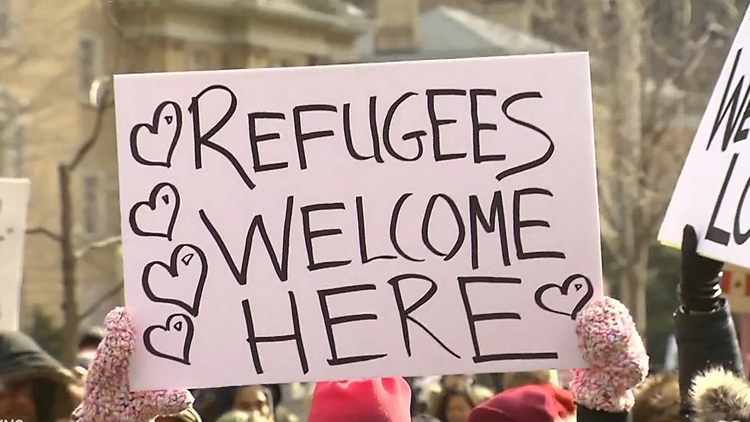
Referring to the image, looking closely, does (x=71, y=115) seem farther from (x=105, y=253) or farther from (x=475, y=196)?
(x=475, y=196)

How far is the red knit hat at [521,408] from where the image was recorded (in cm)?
376

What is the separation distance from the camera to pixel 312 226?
3.40m

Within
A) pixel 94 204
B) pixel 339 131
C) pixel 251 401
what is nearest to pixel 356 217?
pixel 339 131

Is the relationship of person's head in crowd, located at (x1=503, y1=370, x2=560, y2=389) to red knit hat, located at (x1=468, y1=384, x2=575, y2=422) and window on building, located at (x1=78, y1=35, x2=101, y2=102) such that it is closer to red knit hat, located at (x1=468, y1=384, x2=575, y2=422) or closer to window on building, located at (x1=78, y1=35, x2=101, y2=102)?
red knit hat, located at (x1=468, y1=384, x2=575, y2=422)

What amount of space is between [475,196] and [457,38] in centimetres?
3317

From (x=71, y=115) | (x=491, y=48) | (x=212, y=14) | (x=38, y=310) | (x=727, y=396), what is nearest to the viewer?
(x=727, y=396)

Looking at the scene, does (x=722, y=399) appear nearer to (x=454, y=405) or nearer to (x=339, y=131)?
(x=339, y=131)

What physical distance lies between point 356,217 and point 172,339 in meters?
0.42

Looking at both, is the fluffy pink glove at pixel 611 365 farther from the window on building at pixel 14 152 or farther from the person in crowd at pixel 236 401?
the window on building at pixel 14 152

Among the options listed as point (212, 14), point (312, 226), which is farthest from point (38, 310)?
point (312, 226)

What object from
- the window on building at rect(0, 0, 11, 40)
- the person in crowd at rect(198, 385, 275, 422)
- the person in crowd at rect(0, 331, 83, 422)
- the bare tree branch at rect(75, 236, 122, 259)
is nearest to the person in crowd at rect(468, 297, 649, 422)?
the person in crowd at rect(0, 331, 83, 422)

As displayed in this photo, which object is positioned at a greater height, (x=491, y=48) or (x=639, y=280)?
(x=491, y=48)

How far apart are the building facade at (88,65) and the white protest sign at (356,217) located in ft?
62.9

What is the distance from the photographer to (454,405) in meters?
6.55
